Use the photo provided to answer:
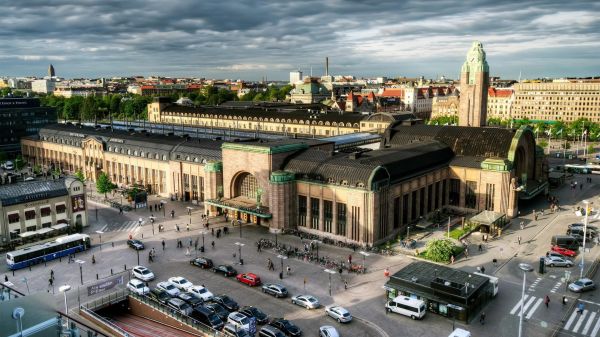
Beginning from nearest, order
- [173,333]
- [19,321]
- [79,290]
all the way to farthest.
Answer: [19,321] → [173,333] → [79,290]

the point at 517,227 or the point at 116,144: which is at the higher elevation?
the point at 116,144

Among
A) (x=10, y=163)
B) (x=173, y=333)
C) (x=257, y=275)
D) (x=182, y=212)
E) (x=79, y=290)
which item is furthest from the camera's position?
(x=10, y=163)

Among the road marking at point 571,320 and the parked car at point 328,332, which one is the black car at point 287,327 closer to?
the parked car at point 328,332

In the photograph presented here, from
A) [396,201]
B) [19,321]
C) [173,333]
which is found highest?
[19,321]

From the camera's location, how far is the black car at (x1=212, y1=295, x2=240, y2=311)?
5038cm

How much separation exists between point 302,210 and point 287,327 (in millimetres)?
32317

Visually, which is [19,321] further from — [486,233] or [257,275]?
[486,233]

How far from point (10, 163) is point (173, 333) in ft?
380

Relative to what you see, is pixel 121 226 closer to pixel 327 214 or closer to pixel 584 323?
pixel 327 214

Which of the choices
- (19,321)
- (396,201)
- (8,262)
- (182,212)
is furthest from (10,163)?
(19,321)

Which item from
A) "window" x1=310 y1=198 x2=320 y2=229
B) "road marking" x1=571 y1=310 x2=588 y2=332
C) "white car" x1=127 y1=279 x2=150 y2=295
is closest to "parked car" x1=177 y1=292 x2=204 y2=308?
"white car" x1=127 y1=279 x2=150 y2=295

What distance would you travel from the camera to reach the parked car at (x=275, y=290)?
53750mm

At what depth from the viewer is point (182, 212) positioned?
8888 centimetres

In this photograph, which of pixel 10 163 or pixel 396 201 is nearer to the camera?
pixel 396 201
